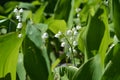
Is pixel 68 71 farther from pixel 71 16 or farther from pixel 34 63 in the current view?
pixel 71 16

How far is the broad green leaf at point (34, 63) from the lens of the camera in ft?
3.62

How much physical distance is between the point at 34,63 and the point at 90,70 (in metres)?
0.22

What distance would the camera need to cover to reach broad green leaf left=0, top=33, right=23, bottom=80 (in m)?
1.01

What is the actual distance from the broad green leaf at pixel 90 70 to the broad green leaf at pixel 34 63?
0.18 m

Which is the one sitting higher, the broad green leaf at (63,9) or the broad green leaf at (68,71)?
the broad green leaf at (63,9)

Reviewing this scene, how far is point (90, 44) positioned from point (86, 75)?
0.76 ft

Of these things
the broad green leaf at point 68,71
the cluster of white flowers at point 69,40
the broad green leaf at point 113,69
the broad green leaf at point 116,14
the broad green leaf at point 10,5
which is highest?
the broad green leaf at point 116,14

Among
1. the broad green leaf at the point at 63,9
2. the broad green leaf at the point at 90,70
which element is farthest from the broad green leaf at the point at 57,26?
the broad green leaf at the point at 90,70

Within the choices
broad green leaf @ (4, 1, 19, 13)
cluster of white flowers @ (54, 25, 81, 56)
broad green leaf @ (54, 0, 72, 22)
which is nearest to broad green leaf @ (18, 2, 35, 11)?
broad green leaf @ (4, 1, 19, 13)

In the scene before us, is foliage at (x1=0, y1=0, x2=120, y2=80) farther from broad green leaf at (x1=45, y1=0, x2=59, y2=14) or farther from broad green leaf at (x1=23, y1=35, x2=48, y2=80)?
broad green leaf at (x1=45, y1=0, x2=59, y2=14)

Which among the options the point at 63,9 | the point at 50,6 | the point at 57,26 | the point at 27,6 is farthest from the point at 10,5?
the point at 57,26

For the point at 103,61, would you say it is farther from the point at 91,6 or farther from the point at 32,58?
the point at 91,6

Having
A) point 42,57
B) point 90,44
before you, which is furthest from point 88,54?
point 42,57

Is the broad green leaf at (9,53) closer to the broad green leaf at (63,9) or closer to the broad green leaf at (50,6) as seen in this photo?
the broad green leaf at (63,9)
